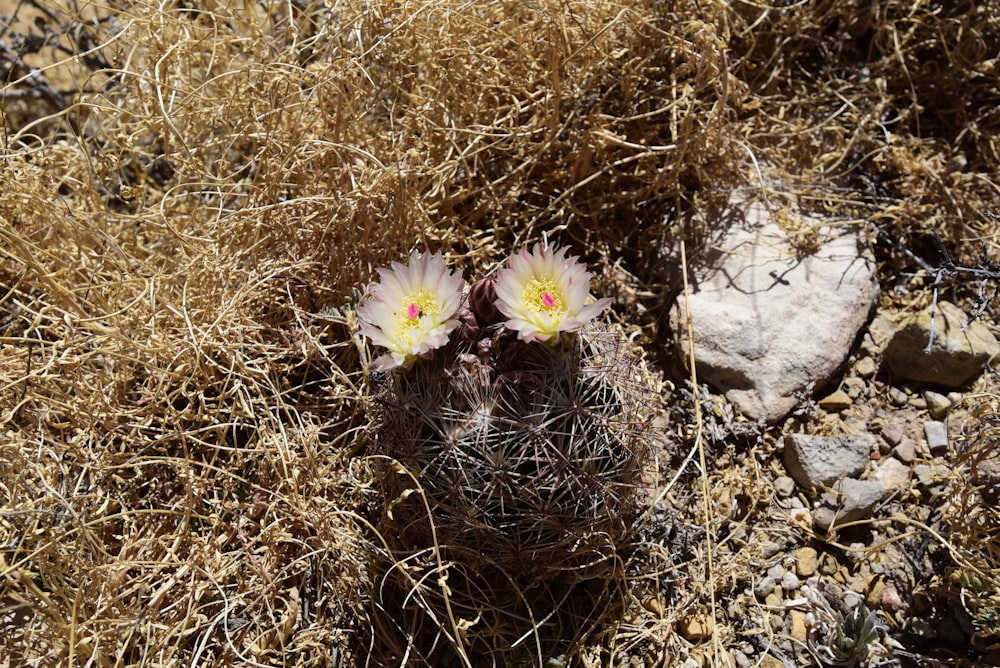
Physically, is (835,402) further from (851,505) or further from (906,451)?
(851,505)

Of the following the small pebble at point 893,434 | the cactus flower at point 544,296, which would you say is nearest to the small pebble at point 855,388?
the small pebble at point 893,434

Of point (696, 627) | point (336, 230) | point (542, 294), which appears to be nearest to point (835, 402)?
point (696, 627)

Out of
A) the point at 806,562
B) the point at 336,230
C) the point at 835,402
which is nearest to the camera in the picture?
the point at 806,562

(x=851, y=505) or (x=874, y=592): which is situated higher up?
(x=851, y=505)

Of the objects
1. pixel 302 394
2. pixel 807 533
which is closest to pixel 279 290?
pixel 302 394

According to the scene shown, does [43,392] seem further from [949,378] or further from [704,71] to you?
[949,378]

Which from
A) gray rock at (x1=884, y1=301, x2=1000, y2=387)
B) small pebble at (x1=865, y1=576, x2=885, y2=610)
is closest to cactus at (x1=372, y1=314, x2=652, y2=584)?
small pebble at (x1=865, y1=576, x2=885, y2=610)

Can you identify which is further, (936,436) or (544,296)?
(936,436)
